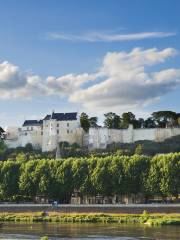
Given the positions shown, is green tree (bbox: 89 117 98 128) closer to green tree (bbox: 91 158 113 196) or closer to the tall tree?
the tall tree

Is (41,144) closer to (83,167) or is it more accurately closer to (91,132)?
(91,132)

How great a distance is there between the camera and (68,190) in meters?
82.4

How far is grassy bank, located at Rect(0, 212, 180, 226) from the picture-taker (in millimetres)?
62588

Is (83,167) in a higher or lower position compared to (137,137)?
lower

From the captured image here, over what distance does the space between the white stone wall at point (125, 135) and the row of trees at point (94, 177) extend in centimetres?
5677

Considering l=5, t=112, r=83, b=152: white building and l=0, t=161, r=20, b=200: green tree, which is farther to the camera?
l=5, t=112, r=83, b=152: white building

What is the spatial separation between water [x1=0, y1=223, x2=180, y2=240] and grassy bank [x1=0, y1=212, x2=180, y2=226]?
10.5 feet

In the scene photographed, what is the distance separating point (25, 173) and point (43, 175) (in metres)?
2.96

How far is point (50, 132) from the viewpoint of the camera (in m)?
148

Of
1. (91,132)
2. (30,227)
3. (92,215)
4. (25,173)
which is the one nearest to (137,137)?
(91,132)

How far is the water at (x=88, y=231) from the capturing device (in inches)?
1992

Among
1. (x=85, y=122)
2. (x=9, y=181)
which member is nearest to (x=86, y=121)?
(x=85, y=122)

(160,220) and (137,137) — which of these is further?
(137,137)

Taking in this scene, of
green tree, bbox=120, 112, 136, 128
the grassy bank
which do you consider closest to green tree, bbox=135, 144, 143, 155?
green tree, bbox=120, 112, 136, 128
